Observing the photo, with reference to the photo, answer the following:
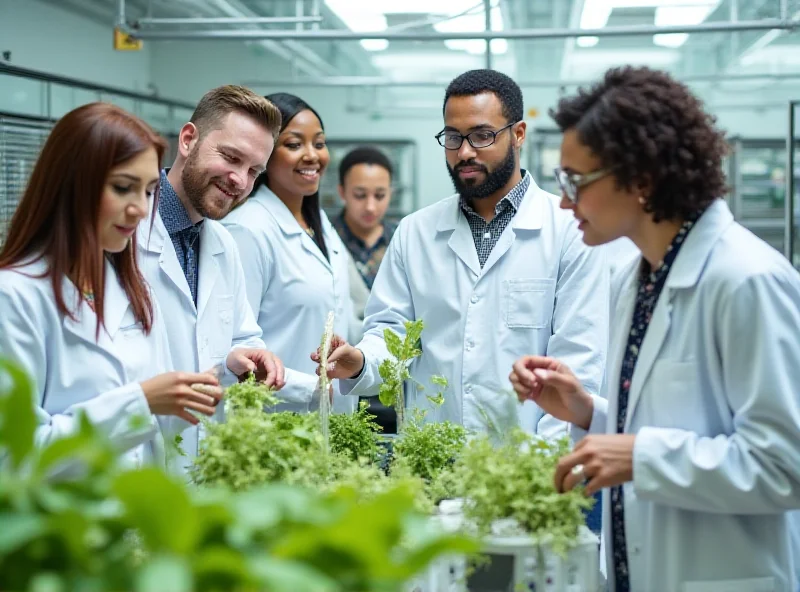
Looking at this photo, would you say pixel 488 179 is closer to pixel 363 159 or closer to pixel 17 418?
pixel 17 418

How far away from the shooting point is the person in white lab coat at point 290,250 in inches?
119

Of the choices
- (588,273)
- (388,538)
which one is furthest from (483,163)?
(388,538)

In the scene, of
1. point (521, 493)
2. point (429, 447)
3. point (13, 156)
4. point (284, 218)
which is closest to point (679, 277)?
point (521, 493)

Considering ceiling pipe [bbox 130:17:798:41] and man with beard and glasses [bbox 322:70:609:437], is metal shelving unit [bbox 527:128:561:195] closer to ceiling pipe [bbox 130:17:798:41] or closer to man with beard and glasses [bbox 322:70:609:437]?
ceiling pipe [bbox 130:17:798:41]

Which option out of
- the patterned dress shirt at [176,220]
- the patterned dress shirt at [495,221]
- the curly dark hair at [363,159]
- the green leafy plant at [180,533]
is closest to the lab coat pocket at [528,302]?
the patterned dress shirt at [495,221]

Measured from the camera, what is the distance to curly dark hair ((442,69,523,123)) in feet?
7.95

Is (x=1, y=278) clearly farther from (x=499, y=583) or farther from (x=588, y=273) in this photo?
(x=588, y=273)

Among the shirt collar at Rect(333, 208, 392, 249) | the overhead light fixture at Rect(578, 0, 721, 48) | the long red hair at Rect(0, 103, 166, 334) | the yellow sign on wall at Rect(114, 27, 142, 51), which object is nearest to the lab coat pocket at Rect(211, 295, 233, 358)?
the long red hair at Rect(0, 103, 166, 334)

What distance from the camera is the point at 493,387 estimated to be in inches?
93.3

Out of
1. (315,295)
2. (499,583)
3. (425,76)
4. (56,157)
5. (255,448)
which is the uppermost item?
(425,76)

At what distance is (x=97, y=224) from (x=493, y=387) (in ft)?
3.73

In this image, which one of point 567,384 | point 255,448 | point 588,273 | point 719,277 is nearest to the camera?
point 719,277

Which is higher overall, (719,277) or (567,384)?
(719,277)

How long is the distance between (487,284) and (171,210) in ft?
2.88
